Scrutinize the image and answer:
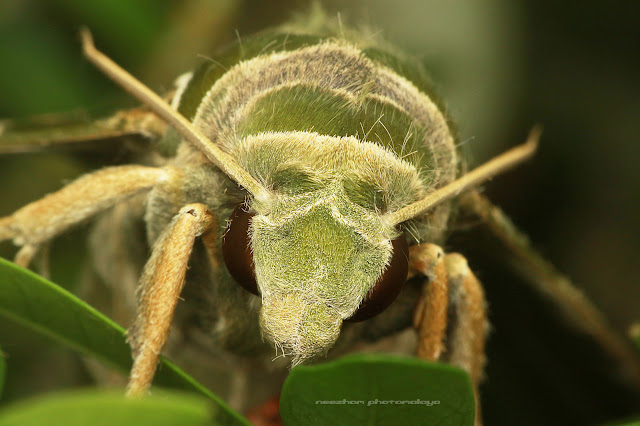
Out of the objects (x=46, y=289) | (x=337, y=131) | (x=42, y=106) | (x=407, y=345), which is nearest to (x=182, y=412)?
(x=46, y=289)

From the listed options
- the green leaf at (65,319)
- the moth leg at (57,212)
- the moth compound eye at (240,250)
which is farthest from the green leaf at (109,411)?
the moth leg at (57,212)

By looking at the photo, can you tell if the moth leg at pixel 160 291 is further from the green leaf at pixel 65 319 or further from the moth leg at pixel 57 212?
the moth leg at pixel 57 212

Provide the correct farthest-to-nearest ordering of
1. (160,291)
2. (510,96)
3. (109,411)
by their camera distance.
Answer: (510,96) → (160,291) → (109,411)

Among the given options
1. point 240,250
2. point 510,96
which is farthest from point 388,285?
point 510,96

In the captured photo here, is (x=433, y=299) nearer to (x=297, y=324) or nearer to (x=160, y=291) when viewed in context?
(x=297, y=324)

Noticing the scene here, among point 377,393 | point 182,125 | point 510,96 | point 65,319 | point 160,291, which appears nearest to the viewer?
point 377,393
